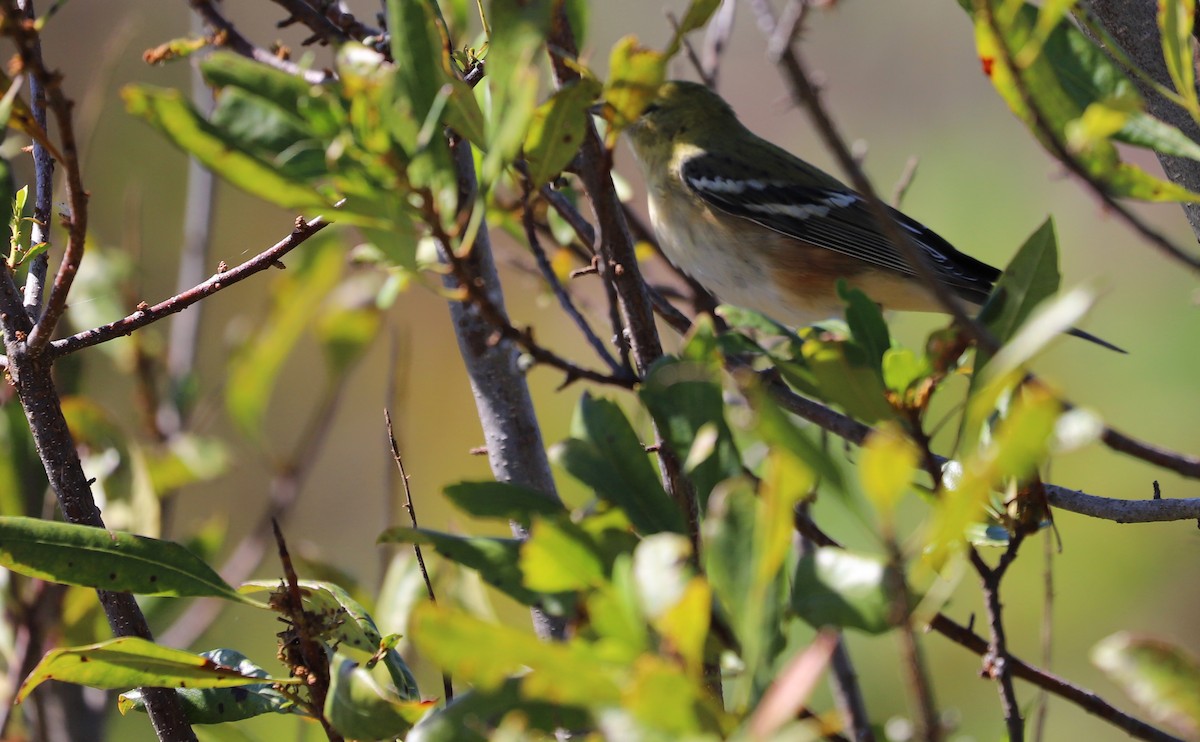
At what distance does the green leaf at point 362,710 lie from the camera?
0.83 metres

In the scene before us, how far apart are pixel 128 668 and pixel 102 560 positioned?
10cm

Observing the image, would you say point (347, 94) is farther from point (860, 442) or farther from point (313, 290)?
point (313, 290)

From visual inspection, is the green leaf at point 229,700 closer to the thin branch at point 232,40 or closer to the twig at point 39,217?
the twig at point 39,217

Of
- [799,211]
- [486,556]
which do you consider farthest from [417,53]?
[799,211]

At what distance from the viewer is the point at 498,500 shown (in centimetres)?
83

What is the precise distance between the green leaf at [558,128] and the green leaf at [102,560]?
457mm

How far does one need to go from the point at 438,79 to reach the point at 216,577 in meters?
0.48

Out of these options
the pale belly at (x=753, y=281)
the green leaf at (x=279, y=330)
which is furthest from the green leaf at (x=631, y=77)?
the pale belly at (x=753, y=281)

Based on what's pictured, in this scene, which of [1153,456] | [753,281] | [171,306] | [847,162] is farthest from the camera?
[753,281]

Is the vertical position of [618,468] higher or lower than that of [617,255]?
lower

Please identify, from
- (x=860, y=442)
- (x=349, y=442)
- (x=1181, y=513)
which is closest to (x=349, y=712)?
(x=860, y=442)

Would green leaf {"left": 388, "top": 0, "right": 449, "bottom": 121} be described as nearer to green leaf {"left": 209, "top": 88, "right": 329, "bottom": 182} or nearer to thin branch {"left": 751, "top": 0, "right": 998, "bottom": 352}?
green leaf {"left": 209, "top": 88, "right": 329, "bottom": 182}

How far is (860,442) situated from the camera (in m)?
1.18

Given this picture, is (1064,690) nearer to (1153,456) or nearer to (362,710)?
(1153,456)
